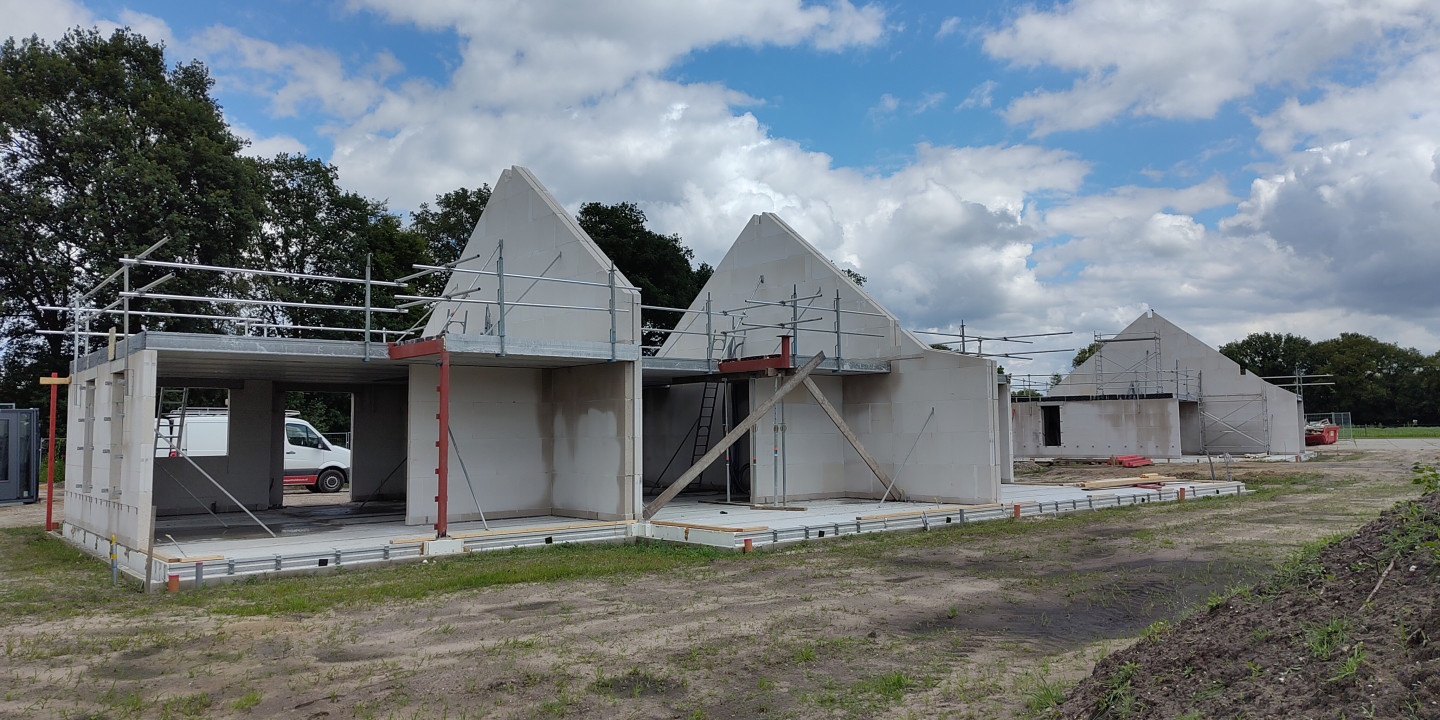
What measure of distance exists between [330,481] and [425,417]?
1353cm

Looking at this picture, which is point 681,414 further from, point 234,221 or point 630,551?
point 234,221

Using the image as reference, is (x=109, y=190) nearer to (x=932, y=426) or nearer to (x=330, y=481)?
(x=330, y=481)

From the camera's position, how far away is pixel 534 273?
53.7ft

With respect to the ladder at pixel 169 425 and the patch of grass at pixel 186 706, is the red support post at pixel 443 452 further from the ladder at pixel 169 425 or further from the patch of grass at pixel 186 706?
the patch of grass at pixel 186 706

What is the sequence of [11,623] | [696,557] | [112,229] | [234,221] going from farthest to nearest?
[234,221]
[112,229]
[696,557]
[11,623]

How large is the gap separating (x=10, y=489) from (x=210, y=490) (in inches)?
319

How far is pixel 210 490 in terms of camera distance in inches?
722

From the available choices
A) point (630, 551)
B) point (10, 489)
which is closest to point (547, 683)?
point (630, 551)

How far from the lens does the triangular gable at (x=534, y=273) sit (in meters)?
15.0

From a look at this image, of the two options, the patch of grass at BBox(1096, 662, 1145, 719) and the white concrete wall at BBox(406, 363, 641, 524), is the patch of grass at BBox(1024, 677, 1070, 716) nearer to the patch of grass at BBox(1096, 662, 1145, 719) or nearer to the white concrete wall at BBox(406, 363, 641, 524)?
the patch of grass at BBox(1096, 662, 1145, 719)

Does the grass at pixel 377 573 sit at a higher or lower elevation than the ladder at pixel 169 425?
lower

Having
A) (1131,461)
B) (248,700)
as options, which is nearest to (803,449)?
(248,700)

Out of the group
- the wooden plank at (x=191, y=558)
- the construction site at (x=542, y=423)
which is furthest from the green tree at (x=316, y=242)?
the wooden plank at (x=191, y=558)

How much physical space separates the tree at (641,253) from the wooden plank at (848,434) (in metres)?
20.0
